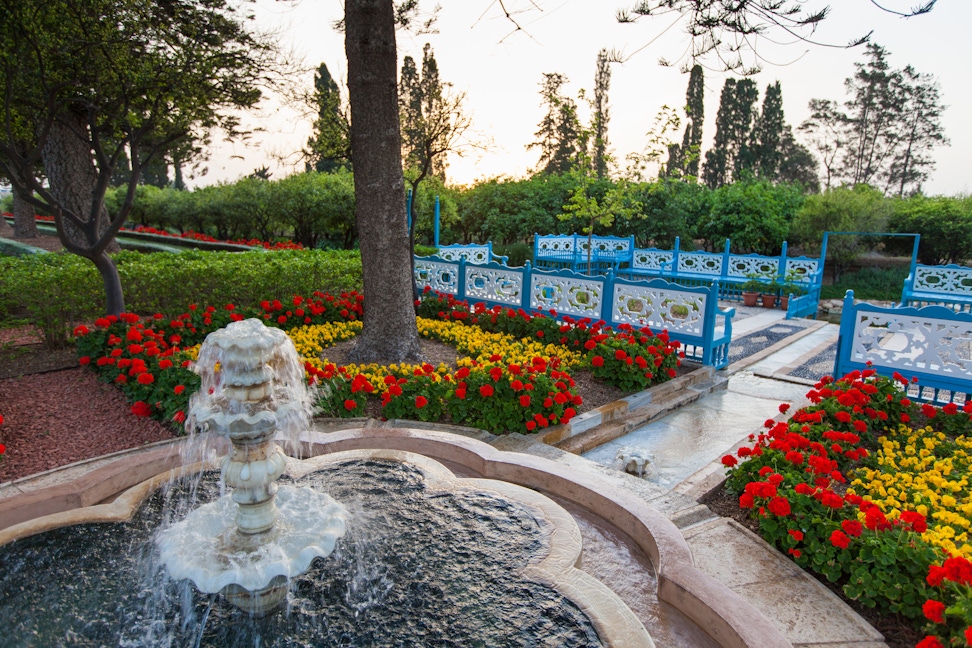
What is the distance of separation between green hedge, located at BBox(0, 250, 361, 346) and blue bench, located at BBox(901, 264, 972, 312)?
1218 centimetres

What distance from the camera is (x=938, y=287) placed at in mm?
12953

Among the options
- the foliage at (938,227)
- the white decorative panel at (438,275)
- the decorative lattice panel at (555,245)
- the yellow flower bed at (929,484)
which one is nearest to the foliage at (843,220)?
the foliage at (938,227)

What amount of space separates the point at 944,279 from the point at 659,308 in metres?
10.4

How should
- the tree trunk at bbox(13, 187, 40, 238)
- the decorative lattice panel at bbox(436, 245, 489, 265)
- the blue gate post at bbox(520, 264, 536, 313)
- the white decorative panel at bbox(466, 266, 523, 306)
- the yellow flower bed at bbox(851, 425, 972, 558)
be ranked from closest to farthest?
1. the yellow flower bed at bbox(851, 425, 972, 558)
2. the blue gate post at bbox(520, 264, 536, 313)
3. the white decorative panel at bbox(466, 266, 523, 306)
4. the decorative lattice panel at bbox(436, 245, 489, 265)
5. the tree trunk at bbox(13, 187, 40, 238)

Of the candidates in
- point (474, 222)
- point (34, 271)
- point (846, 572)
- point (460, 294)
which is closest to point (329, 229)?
point (474, 222)

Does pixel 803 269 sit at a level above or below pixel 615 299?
above

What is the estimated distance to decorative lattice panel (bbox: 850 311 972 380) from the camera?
506cm

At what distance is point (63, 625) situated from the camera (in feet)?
7.09

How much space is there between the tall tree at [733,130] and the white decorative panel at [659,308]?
30717 millimetres

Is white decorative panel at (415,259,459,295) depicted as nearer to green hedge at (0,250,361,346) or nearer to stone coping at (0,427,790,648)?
green hedge at (0,250,361,346)

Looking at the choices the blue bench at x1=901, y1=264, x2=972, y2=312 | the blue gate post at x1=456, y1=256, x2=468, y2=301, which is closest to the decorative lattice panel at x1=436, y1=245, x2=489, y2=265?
the blue gate post at x1=456, y1=256, x2=468, y2=301

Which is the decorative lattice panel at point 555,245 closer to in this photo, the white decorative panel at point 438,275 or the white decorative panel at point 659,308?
the white decorative panel at point 438,275

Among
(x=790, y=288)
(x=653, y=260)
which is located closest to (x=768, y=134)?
(x=653, y=260)

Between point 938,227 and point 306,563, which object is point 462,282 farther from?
point 938,227
